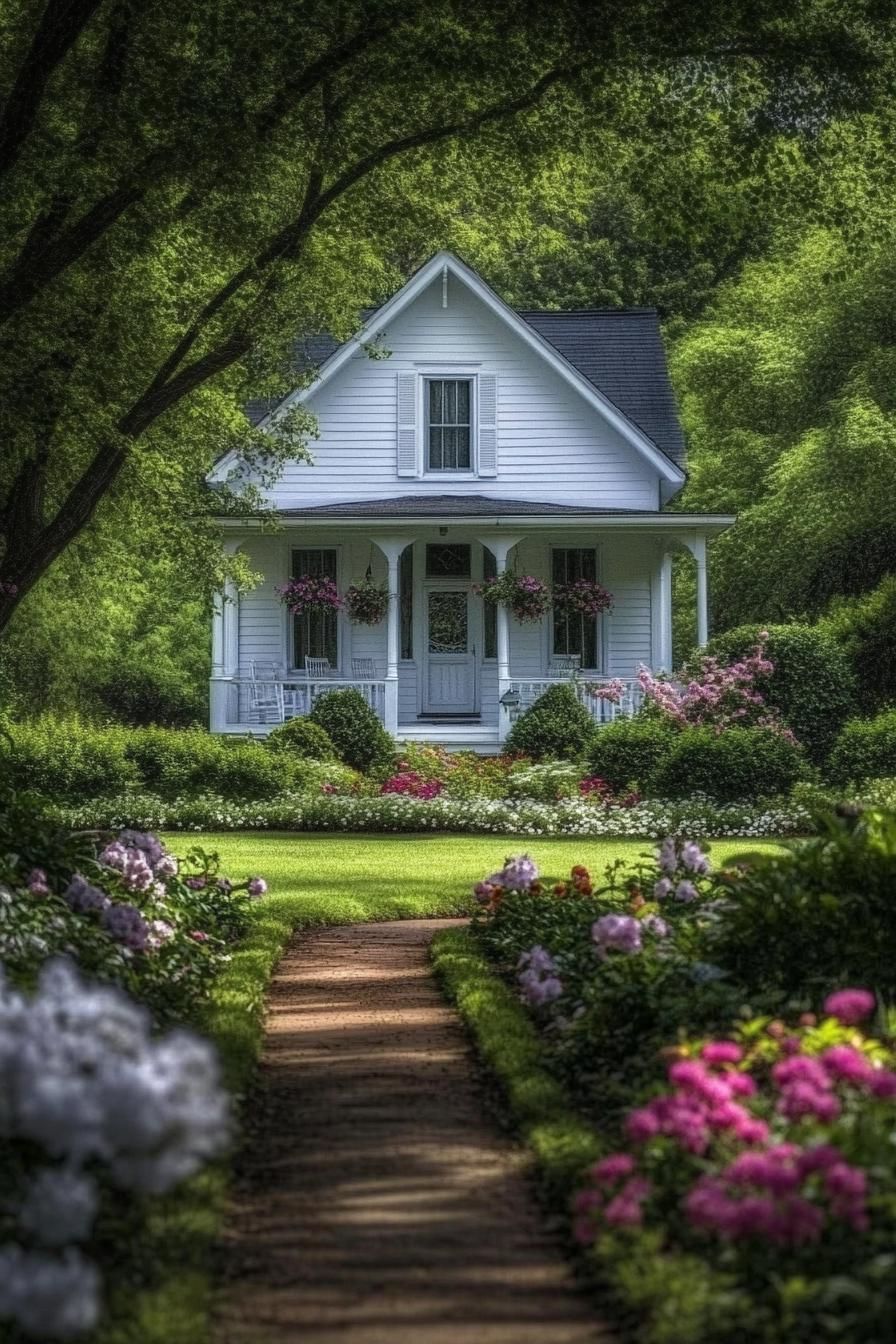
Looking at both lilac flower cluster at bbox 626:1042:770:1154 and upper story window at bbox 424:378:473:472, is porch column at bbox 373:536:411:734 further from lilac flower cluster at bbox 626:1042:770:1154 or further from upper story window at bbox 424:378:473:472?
lilac flower cluster at bbox 626:1042:770:1154

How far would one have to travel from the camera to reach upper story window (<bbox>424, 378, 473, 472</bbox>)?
2636cm

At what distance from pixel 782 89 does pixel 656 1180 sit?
7.92m

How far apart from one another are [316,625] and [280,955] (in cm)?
1654

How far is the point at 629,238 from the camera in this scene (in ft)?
148

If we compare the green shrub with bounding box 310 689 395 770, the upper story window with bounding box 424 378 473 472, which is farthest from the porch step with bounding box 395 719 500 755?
the upper story window with bounding box 424 378 473 472

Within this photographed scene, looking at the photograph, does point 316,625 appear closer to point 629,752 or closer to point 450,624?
point 450,624

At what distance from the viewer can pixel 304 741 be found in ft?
73.5

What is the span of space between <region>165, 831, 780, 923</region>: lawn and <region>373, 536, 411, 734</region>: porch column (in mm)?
6019

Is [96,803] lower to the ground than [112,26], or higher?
lower

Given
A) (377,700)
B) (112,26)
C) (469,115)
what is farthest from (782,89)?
(377,700)

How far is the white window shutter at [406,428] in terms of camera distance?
26.2 metres

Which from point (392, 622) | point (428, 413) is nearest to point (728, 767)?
point (392, 622)

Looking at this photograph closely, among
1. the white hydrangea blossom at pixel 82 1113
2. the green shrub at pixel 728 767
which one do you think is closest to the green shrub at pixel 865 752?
the green shrub at pixel 728 767

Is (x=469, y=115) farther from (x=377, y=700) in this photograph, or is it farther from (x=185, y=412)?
(x=377, y=700)
